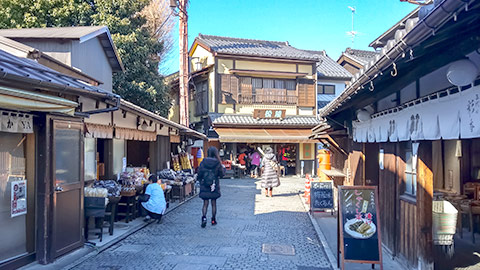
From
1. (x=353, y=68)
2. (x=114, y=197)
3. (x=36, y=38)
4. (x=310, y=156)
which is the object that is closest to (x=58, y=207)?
(x=114, y=197)

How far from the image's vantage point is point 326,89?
28.1 meters

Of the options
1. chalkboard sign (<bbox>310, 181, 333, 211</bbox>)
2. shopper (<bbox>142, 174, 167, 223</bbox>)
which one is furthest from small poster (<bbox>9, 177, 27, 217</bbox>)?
chalkboard sign (<bbox>310, 181, 333, 211</bbox>)

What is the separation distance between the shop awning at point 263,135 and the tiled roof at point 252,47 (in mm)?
4905

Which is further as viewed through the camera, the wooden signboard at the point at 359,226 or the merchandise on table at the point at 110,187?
the merchandise on table at the point at 110,187

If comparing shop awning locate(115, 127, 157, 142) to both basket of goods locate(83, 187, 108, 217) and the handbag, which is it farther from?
basket of goods locate(83, 187, 108, 217)

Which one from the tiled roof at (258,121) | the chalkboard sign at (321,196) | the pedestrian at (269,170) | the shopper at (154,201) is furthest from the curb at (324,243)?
the tiled roof at (258,121)

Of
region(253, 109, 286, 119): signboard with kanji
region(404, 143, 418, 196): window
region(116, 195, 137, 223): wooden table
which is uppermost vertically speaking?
region(253, 109, 286, 119): signboard with kanji

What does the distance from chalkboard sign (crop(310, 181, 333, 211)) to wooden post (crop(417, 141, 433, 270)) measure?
561 cm

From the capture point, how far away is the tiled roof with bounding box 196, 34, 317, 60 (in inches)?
942

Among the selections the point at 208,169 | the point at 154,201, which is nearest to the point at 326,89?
the point at 208,169

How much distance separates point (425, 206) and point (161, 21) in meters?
20.1

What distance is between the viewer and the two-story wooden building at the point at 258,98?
23.5m

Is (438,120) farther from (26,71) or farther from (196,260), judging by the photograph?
(26,71)

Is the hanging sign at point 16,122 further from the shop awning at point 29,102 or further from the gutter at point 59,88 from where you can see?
the gutter at point 59,88
